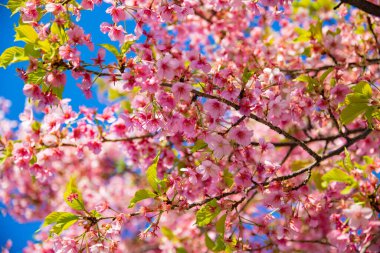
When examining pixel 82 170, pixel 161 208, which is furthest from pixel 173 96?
pixel 82 170

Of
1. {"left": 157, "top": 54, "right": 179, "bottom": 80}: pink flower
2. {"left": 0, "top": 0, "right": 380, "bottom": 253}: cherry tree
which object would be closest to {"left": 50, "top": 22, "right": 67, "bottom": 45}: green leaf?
{"left": 0, "top": 0, "right": 380, "bottom": 253}: cherry tree

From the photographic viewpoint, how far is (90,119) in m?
3.67

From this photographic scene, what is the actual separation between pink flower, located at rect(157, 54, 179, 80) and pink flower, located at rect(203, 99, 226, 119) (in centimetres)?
30

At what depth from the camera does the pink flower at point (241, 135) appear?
8.82 feet

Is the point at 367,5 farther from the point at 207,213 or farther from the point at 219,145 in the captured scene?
the point at 207,213

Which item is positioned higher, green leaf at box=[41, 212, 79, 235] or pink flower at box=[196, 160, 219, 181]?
pink flower at box=[196, 160, 219, 181]

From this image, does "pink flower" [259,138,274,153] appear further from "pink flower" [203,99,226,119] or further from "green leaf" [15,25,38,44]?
"green leaf" [15,25,38,44]

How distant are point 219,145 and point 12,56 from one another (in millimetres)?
1451

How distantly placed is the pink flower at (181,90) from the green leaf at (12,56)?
0.97 meters

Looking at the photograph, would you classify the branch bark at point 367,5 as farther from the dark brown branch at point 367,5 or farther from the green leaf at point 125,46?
the green leaf at point 125,46

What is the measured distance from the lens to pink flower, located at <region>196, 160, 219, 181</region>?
2.62m

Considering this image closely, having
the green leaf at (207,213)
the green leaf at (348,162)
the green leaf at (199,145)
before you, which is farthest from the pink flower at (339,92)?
the green leaf at (207,213)

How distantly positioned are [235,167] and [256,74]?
2.18 ft

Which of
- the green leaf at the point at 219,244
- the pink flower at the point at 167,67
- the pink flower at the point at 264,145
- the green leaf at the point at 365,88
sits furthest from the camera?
the pink flower at the point at 264,145
